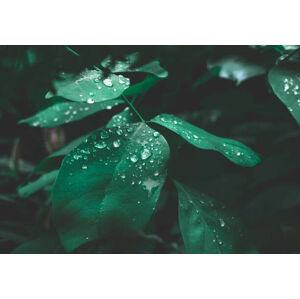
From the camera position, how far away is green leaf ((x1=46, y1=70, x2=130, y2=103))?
19.5 inches

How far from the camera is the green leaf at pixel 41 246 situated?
27.7 inches

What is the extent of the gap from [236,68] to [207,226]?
435 mm

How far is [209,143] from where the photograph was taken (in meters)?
0.49

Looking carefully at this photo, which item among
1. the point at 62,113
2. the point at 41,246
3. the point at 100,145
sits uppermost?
the point at 100,145

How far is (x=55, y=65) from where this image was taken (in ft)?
1.81

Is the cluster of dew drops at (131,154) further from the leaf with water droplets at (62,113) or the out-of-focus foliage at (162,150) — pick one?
the leaf with water droplets at (62,113)

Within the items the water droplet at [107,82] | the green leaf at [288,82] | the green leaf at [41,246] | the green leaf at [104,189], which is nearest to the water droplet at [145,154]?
the green leaf at [104,189]

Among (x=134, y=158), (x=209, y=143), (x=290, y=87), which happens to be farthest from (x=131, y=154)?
(x=290, y=87)

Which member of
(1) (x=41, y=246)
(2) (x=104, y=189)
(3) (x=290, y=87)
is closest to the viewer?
(2) (x=104, y=189)

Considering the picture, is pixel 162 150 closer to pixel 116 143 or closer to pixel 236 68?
pixel 116 143

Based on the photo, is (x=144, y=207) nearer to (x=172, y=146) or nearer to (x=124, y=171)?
(x=124, y=171)

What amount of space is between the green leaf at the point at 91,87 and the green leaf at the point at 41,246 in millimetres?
367
